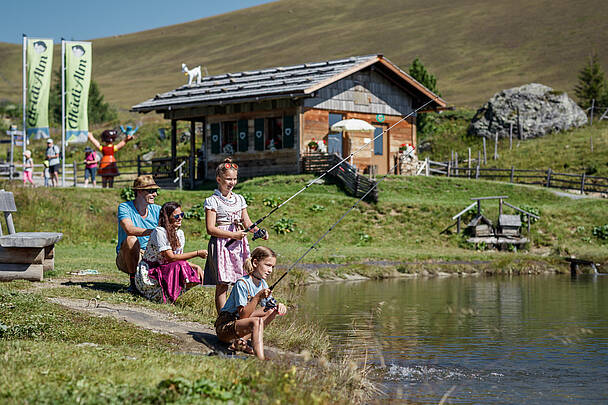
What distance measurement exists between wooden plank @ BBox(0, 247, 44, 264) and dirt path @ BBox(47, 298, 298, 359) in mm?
1871

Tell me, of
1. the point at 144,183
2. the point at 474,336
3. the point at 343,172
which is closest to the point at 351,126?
the point at 343,172

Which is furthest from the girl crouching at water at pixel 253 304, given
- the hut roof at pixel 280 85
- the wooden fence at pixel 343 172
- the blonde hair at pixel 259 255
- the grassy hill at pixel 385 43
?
the grassy hill at pixel 385 43

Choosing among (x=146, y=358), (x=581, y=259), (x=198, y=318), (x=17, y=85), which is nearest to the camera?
(x=146, y=358)

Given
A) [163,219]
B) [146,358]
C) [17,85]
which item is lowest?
[146,358]

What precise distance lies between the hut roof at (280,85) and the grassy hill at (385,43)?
58233mm

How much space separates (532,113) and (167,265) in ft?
161

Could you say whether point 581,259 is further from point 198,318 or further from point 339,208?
point 198,318

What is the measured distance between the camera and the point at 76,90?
28.9 meters

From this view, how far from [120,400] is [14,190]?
21.7m

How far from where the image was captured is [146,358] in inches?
287

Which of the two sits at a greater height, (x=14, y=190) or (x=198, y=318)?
(x=14, y=190)

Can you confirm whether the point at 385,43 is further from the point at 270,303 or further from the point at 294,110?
the point at 270,303

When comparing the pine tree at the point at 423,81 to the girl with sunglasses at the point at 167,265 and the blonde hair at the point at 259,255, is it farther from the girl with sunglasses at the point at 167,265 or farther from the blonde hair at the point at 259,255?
the blonde hair at the point at 259,255

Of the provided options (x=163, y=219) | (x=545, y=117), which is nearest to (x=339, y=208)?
(x=163, y=219)
